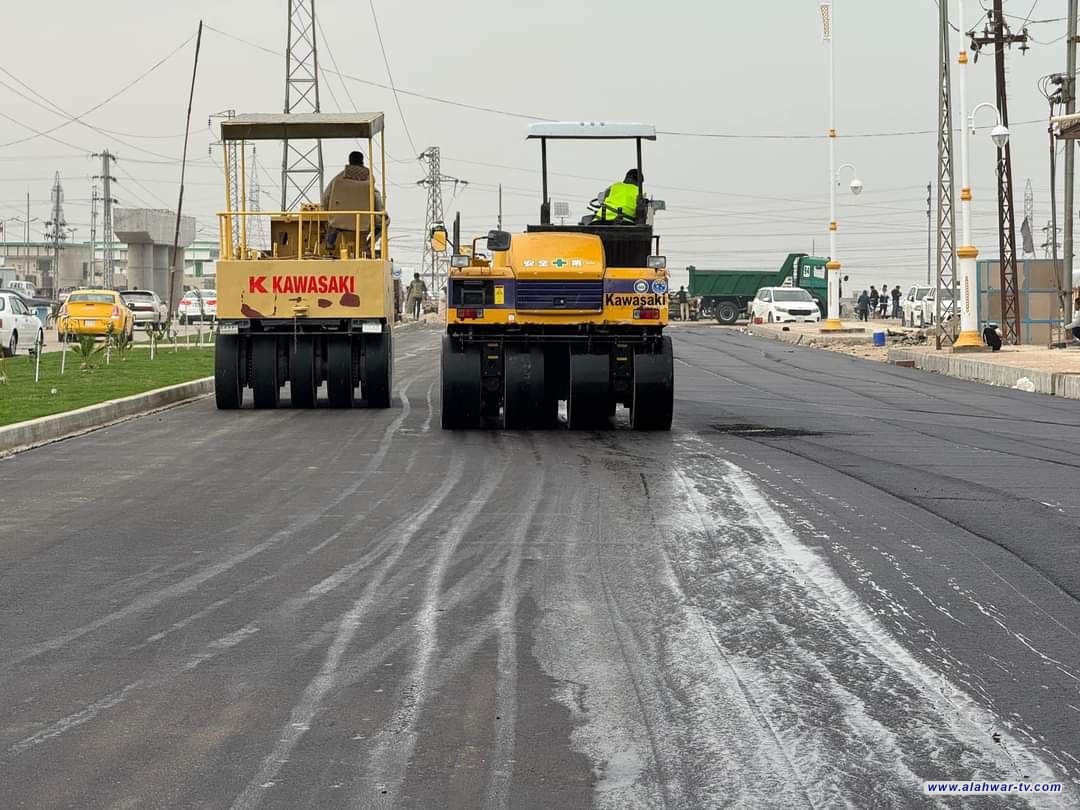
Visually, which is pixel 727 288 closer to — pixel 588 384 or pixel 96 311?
pixel 96 311

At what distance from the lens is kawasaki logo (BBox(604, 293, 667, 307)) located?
697 inches

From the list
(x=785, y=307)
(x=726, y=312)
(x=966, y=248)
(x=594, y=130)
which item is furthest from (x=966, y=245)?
(x=726, y=312)

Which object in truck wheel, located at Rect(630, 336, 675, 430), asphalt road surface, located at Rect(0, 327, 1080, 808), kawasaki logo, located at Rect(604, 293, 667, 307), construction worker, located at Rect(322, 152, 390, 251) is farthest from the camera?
construction worker, located at Rect(322, 152, 390, 251)

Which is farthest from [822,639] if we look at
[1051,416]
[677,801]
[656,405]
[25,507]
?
[1051,416]

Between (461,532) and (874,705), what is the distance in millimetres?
4600

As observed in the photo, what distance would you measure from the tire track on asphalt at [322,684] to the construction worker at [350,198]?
1197 centimetres

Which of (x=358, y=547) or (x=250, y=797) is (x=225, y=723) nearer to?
(x=250, y=797)

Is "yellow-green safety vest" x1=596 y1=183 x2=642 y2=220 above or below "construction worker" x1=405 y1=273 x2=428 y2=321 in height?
below

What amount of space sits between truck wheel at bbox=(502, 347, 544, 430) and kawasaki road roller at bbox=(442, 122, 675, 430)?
11mm

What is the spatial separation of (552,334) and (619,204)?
2183 millimetres

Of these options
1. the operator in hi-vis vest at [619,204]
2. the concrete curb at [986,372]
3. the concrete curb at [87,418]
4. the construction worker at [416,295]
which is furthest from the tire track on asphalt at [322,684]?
the construction worker at [416,295]

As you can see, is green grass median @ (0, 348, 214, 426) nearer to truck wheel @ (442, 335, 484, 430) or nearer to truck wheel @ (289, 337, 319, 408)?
truck wheel @ (289, 337, 319, 408)

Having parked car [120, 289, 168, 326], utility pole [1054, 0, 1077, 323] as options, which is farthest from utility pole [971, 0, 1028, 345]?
parked car [120, 289, 168, 326]

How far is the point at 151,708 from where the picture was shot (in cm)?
598
